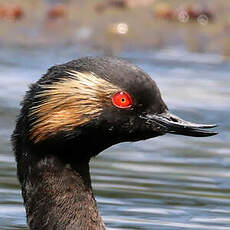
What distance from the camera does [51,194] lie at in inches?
343

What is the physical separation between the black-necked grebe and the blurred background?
1283 mm

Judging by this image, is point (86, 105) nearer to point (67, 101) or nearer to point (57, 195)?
point (67, 101)

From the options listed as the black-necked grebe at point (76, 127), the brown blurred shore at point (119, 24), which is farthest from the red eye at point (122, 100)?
the brown blurred shore at point (119, 24)

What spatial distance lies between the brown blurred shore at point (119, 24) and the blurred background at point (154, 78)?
0.02m

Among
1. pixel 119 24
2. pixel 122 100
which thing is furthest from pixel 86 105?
pixel 119 24

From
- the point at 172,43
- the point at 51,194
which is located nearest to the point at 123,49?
the point at 172,43

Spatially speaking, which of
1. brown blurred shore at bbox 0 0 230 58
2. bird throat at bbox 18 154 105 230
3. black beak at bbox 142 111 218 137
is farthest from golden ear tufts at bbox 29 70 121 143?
brown blurred shore at bbox 0 0 230 58

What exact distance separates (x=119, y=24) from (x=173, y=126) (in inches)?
443

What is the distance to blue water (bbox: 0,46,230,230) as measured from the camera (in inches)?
411

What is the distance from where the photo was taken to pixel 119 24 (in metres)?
19.8

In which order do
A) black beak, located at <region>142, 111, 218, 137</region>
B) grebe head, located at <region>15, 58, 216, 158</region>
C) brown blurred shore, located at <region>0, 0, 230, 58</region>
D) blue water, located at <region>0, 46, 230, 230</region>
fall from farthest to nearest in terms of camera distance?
brown blurred shore, located at <region>0, 0, 230, 58</region>
blue water, located at <region>0, 46, 230, 230</region>
black beak, located at <region>142, 111, 218, 137</region>
grebe head, located at <region>15, 58, 216, 158</region>

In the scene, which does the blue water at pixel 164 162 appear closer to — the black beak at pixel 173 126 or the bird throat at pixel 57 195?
the bird throat at pixel 57 195

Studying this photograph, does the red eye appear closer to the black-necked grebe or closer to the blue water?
the black-necked grebe

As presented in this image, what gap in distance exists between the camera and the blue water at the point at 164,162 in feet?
34.2
